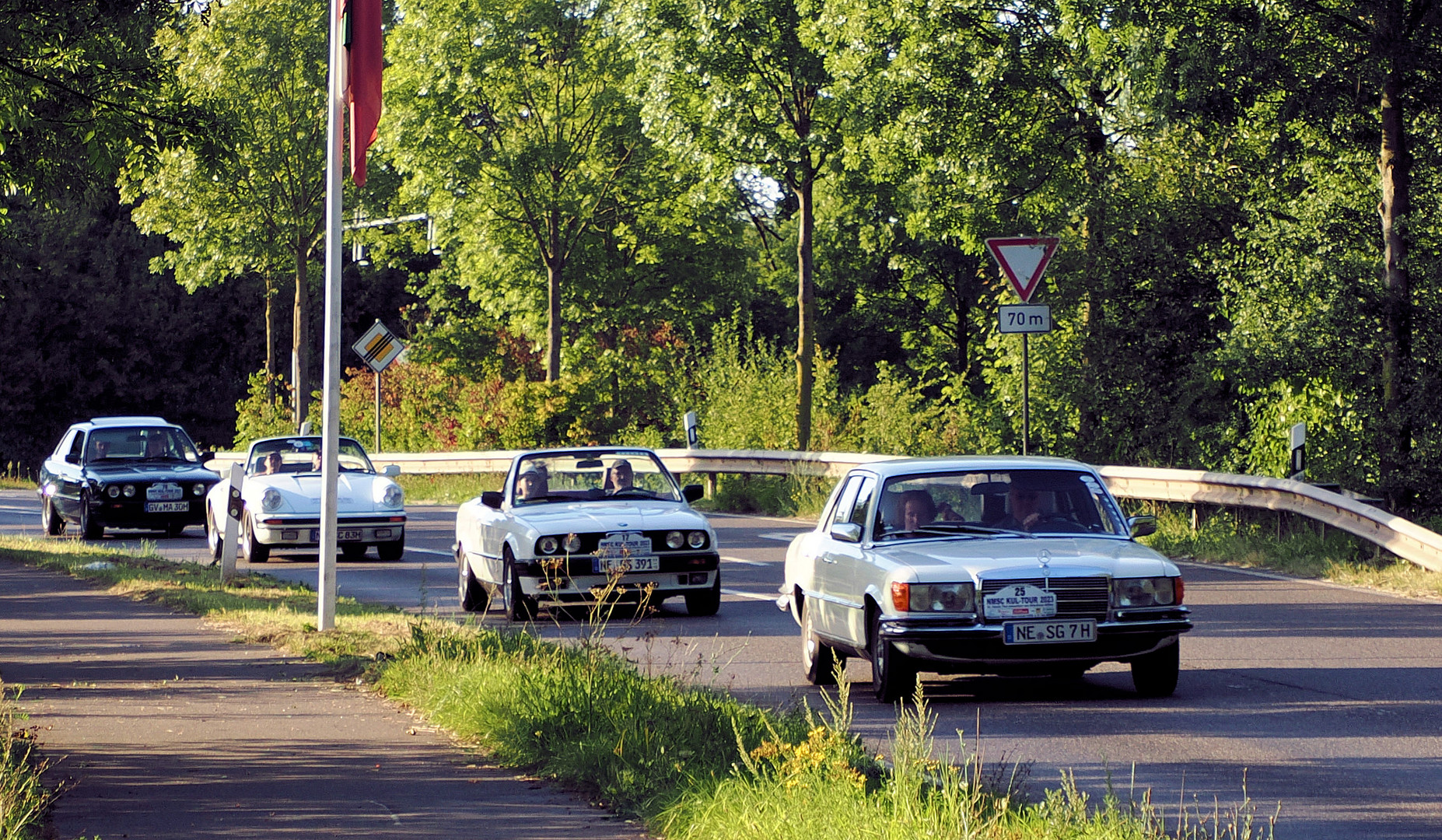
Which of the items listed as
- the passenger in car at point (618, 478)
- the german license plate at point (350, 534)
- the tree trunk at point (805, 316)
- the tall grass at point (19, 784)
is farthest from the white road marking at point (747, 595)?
the tree trunk at point (805, 316)

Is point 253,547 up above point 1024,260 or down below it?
below

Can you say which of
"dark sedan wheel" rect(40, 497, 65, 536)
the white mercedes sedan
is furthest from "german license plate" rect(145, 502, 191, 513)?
the white mercedes sedan

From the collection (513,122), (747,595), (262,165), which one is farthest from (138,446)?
(262,165)

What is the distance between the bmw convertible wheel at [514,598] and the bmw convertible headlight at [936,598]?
5390mm

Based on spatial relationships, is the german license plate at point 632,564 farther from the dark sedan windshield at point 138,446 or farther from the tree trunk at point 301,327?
the tree trunk at point 301,327

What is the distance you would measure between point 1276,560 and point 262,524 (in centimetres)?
1095

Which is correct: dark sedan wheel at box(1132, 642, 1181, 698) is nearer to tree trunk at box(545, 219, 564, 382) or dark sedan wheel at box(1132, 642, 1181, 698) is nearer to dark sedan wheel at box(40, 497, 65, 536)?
dark sedan wheel at box(40, 497, 65, 536)

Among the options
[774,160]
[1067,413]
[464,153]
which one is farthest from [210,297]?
[1067,413]

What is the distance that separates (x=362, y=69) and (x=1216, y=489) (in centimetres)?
1094

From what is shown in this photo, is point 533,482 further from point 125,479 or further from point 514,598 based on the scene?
point 125,479

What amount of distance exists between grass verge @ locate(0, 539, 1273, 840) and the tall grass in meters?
0.22

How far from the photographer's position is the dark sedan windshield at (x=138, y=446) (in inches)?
1040

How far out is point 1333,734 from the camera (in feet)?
29.6

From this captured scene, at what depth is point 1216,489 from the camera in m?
19.9
